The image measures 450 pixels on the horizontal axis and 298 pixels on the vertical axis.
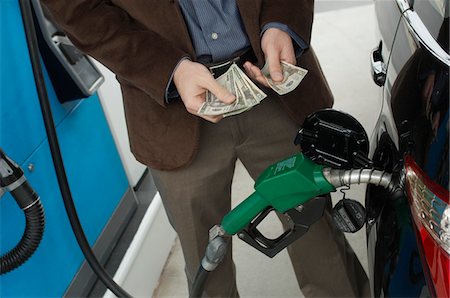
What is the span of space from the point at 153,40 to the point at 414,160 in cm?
56

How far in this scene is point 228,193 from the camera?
1343 millimetres

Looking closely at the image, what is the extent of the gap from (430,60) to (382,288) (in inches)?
16.5

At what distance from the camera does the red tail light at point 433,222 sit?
0.77 metres

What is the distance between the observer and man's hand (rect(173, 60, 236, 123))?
3.24 ft

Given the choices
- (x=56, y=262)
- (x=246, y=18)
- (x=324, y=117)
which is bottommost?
(x=56, y=262)

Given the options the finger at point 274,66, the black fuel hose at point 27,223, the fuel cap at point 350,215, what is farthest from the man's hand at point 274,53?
the black fuel hose at point 27,223

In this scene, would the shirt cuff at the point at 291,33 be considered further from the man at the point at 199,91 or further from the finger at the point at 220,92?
the finger at the point at 220,92

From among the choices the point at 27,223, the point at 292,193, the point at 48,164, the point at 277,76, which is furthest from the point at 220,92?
the point at 48,164

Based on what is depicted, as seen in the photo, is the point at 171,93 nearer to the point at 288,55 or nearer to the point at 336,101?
the point at 288,55

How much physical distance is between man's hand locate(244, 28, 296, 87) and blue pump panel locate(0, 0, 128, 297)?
745 millimetres

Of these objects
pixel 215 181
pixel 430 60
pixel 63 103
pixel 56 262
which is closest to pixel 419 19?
pixel 430 60

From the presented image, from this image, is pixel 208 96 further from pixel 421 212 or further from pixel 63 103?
pixel 63 103

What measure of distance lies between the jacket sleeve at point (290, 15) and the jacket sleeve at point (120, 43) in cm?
20

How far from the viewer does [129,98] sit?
1208 mm
